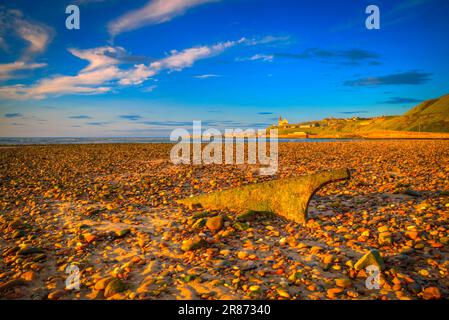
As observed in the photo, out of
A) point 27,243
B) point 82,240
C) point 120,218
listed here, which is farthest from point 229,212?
point 27,243

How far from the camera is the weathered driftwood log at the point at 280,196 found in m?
6.64

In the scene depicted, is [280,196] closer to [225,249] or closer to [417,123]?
[225,249]

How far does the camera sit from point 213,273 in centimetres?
445

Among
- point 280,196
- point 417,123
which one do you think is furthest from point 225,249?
point 417,123

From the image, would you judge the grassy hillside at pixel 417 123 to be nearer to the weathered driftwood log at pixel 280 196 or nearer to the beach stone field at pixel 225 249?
the beach stone field at pixel 225 249

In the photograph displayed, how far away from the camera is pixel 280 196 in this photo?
7176 millimetres

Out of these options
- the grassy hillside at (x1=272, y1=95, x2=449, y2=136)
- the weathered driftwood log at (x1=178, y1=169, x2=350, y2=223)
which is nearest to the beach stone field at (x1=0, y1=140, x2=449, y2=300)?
the weathered driftwood log at (x1=178, y1=169, x2=350, y2=223)

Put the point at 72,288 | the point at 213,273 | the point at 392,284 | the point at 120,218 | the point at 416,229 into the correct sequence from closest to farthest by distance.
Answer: the point at 392,284, the point at 72,288, the point at 213,273, the point at 416,229, the point at 120,218

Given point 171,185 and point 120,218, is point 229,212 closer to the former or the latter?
point 120,218

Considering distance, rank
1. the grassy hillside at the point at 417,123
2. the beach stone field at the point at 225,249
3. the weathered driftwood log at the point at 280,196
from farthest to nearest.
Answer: the grassy hillside at the point at 417,123 → the weathered driftwood log at the point at 280,196 → the beach stone field at the point at 225,249

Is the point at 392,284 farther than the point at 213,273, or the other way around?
the point at 213,273

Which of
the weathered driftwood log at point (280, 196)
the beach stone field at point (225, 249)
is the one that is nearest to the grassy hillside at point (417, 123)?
the beach stone field at point (225, 249)
